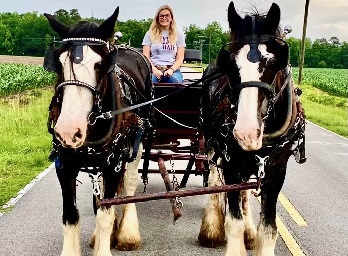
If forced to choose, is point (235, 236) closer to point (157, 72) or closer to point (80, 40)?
point (80, 40)

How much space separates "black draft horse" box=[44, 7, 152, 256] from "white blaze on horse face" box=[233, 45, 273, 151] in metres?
1.06

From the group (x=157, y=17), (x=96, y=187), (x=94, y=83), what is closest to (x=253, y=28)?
(x=94, y=83)

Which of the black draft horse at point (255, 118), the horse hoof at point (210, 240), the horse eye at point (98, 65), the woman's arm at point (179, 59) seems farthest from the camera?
the woman's arm at point (179, 59)

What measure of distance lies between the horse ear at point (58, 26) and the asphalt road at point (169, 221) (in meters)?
2.38

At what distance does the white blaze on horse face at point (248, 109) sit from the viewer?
155 inches

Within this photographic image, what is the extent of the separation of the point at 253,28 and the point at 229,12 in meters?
0.31

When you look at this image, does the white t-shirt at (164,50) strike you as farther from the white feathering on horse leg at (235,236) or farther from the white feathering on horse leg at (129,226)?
the white feathering on horse leg at (235,236)

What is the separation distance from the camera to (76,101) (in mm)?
4156

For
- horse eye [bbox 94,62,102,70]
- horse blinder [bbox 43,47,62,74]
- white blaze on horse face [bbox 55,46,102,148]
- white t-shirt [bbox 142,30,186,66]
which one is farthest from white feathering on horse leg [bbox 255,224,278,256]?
white t-shirt [bbox 142,30,186,66]

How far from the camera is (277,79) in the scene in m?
4.51

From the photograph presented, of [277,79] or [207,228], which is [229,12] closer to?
[277,79]

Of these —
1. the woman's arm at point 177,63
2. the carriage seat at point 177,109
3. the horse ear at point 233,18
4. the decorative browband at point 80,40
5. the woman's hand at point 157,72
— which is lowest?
the carriage seat at point 177,109

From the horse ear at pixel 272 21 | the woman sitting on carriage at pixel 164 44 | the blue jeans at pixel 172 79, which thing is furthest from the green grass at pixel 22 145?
the horse ear at pixel 272 21

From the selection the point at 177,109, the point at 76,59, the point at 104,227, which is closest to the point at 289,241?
the point at 177,109
